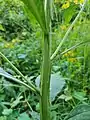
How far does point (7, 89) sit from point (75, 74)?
15.2 inches

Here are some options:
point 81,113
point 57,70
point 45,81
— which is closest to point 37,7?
point 45,81

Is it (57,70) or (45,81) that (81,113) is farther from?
(57,70)

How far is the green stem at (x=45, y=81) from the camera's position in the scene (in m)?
0.71

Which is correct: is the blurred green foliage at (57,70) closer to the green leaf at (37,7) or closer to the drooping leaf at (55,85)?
the drooping leaf at (55,85)

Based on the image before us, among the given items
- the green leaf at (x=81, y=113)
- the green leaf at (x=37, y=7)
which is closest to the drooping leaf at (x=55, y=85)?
the green leaf at (x=81, y=113)

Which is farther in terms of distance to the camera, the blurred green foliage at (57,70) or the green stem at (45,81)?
the blurred green foliage at (57,70)

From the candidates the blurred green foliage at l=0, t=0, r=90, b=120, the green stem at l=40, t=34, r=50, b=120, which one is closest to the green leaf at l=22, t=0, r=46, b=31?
the green stem at l=40, t=34, r=50, b=120

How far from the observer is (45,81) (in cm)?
74

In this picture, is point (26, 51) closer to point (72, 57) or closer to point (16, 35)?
point (72, 57)

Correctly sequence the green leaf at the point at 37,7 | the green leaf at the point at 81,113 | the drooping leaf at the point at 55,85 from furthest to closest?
the drooping leaf at the point at 55,85 → the green leaf at the point at 81,113 → the green leaf at the point at 37,7

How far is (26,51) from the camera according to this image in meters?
2.34

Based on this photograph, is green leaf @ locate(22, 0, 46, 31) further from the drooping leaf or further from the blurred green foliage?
the blurred green foliage

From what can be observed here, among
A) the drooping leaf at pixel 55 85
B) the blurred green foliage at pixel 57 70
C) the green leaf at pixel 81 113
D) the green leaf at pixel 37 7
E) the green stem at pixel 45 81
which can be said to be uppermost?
the green leaf at pixel 37 7

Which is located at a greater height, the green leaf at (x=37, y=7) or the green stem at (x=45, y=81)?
the green leaf at (x=37, y=7)
